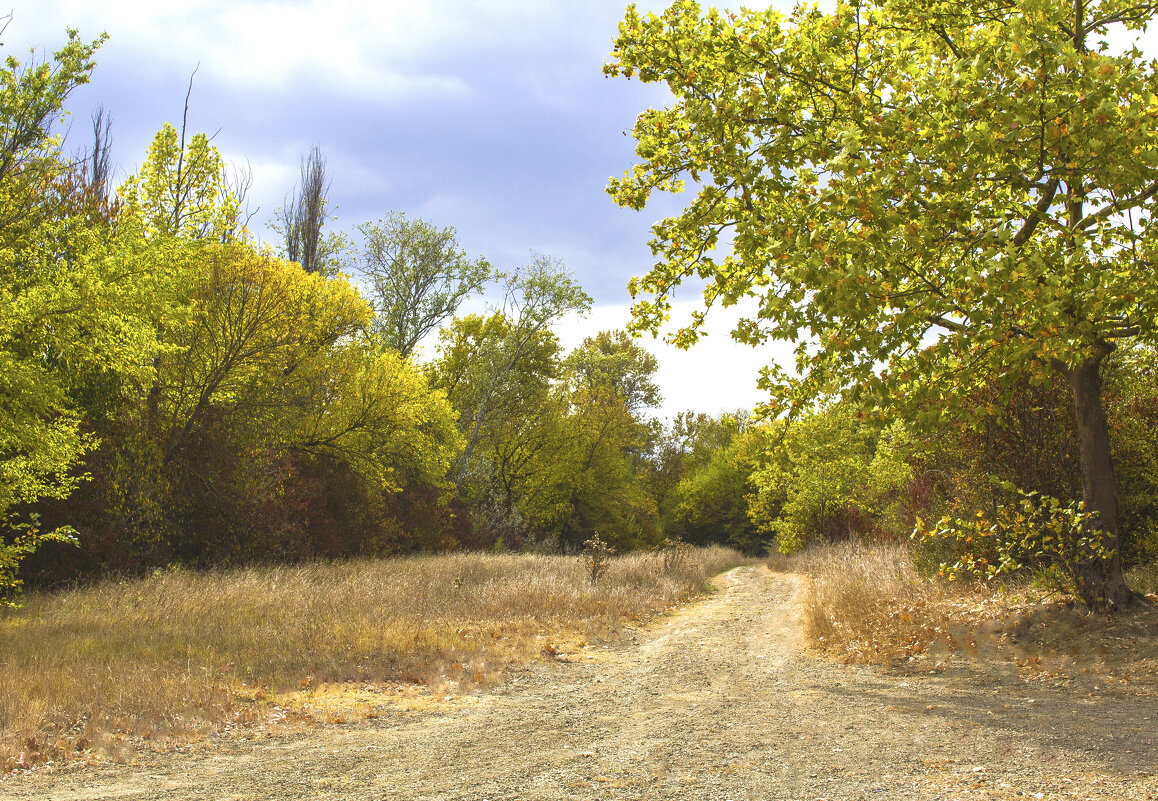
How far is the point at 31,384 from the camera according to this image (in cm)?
1010

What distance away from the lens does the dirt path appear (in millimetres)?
4613

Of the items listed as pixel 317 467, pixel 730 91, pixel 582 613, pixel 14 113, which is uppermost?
pixel 14 113

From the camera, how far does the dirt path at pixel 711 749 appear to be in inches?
182

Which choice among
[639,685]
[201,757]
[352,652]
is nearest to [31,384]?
[352,652]

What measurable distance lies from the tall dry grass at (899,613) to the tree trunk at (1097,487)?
1.08 metres

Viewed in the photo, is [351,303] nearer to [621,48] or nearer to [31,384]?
[31,384]

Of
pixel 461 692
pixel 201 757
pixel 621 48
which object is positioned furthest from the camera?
pixel 621 48

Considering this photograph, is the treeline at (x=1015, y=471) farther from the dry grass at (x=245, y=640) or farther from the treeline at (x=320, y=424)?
the dry grass at (x=245, y=640)

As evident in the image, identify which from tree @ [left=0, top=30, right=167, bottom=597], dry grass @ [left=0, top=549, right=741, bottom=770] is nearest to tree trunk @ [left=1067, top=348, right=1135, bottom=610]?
dry grass @ [left=0, top=549, right=741, bottom=770]

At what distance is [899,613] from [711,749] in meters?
6.16

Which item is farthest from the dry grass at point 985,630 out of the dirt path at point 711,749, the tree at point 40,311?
the tree at point 40,311

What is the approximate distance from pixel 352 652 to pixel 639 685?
3.76 m

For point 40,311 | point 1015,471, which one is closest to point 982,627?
point 1015,471

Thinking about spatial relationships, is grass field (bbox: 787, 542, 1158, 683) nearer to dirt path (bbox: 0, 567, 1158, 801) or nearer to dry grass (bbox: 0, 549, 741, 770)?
dirt path (bbox: 0, 567, 1158, 801)
